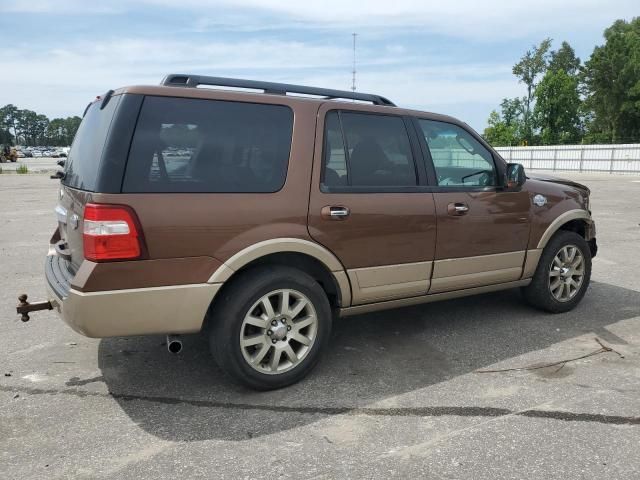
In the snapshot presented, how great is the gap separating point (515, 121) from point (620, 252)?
7370 centimetres

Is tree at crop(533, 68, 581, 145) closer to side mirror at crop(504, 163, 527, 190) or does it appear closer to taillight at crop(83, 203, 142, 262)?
side mirror at crop(504, 163, 527, 190)

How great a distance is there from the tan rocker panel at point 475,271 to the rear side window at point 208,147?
154 cm

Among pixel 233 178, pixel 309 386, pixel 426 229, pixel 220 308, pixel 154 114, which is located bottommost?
pixel 309 386

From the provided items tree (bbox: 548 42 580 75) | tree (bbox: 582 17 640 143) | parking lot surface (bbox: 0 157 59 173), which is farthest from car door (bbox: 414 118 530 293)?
tree (bbox: 548 42 580 75)

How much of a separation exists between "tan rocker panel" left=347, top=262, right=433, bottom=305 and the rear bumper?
1.07 m

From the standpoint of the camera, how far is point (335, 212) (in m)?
3.61

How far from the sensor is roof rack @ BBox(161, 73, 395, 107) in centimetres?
350

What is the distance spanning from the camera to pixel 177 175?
124 inches

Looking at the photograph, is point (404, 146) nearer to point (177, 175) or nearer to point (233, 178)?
point (233, 178)

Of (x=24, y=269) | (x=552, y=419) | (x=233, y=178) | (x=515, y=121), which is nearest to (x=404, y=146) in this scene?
(x=233, y=178)

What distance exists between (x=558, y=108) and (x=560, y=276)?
224 feet

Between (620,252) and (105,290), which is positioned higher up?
(105,290)

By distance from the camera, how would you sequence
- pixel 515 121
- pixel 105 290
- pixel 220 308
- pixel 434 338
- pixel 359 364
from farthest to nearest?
pixel 515 121 → pixel 434 338 → pixel 359 364 → pixel 220 308 → pixel 105 290

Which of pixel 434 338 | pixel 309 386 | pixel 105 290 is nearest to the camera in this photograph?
pixel 105 290
